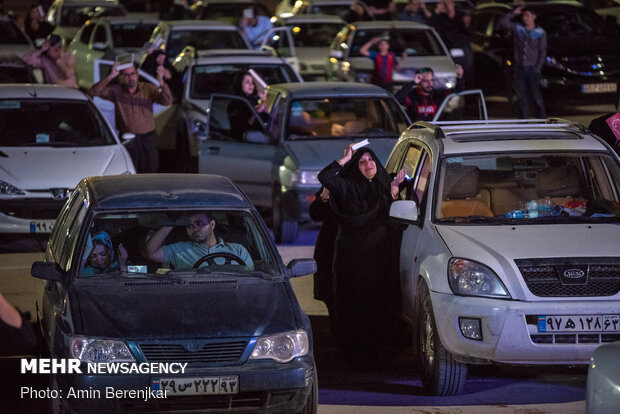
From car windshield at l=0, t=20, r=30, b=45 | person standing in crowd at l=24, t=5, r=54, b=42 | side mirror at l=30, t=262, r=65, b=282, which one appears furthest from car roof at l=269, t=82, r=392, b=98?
person standing in crowd at l=24, t=5, r=54, b=42

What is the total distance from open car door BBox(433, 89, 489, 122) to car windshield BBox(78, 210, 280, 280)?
5558 mm

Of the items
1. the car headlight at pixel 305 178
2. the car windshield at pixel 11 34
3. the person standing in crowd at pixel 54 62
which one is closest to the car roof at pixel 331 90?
the car headlight at pixel 305 178

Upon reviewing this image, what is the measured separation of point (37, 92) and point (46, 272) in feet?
23.5

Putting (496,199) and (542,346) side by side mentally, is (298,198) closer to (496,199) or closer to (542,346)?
(496,199)

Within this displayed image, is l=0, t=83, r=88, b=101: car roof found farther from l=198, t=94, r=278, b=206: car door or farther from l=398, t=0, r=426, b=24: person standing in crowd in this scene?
l=398, t=0, r=426, b=24: person standing in crowd

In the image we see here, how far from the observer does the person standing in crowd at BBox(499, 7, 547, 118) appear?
1911 cm

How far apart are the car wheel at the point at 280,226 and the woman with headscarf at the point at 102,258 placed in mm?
5772

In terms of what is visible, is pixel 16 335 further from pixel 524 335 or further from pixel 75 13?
pixel 75 13

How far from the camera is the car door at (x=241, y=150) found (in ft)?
46.5

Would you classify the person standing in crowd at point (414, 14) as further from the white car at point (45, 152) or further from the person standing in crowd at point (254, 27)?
the white car at point (45, 152)

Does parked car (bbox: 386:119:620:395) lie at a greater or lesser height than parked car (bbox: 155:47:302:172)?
greater

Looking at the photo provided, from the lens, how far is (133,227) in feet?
26.9

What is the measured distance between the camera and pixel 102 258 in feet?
25.6

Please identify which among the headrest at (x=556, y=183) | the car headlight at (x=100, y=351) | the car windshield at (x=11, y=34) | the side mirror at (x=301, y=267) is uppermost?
the car headlight at (x=100, y=351)
